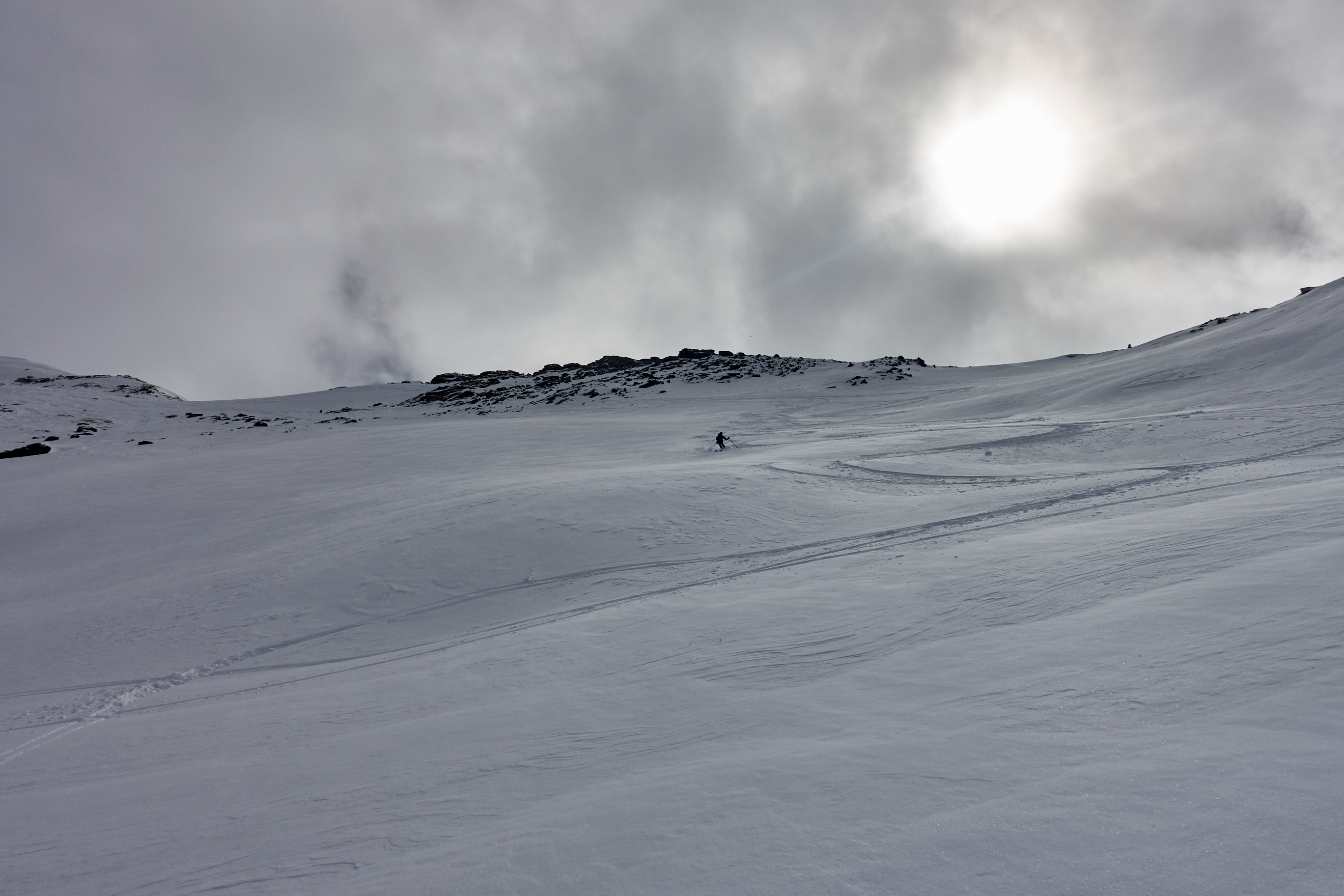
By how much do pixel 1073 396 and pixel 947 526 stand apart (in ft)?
62.0

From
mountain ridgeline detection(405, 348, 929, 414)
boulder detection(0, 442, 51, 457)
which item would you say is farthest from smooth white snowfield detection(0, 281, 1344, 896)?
mountain ridgeline detection(405, 348, 929, 414)

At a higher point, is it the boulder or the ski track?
the boulder

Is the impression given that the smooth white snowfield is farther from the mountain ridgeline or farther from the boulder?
the mountain ridgeline

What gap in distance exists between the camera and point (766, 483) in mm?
12844

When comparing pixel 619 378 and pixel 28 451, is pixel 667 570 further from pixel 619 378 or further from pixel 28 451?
pixel 619 378

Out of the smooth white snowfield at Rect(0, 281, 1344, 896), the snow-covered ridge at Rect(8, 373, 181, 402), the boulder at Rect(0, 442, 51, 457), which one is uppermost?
the snow-covered ridge at Rect(8, 373, 181, 402)

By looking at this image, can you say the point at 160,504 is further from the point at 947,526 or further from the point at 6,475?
the point at 947,526

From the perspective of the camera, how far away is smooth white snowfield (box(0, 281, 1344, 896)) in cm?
264

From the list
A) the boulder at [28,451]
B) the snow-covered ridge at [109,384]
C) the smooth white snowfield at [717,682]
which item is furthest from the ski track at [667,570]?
the snow-covered ridge at [109,384]

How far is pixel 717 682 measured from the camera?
16.0 feet

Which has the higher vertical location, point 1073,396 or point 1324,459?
point 1073,396

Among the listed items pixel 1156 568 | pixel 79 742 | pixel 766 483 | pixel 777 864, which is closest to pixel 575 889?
pixel 777 864

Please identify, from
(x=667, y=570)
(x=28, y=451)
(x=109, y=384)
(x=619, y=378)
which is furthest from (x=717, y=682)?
(x=109, y=384)

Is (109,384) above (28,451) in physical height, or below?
above
